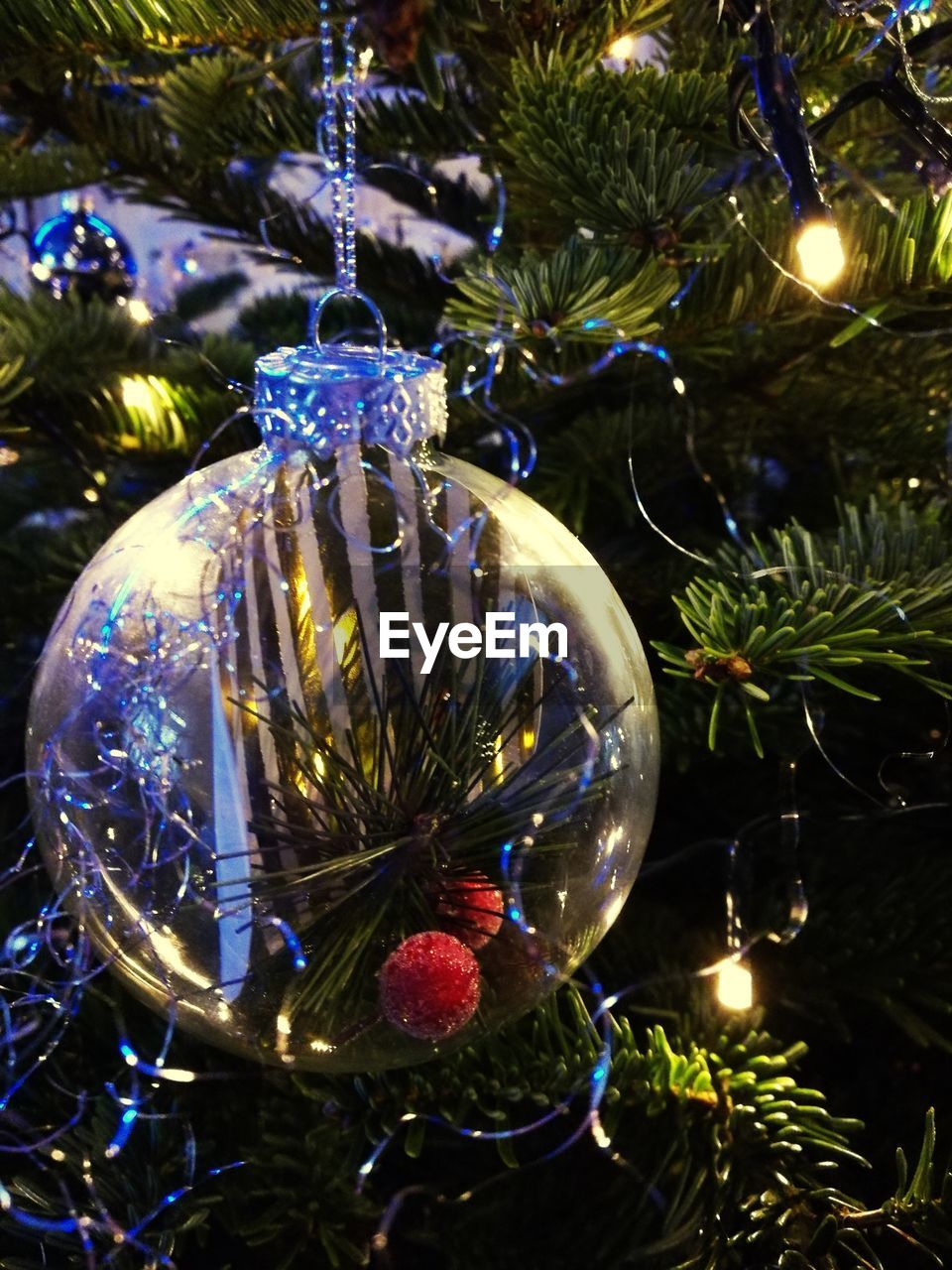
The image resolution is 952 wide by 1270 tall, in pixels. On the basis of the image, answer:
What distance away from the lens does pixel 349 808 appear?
318mm

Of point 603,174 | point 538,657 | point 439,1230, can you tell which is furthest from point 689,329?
point 439,1230

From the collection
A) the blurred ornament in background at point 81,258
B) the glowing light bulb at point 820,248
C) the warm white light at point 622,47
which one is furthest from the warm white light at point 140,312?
the glowing light bulb at point 820,248

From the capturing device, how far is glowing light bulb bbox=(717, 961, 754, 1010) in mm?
446

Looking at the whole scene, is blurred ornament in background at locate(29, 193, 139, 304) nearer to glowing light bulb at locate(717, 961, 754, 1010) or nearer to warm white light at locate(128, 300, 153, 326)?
warm white light at locate(128, 300, 153, 326)

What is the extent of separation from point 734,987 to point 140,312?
0.47 meters

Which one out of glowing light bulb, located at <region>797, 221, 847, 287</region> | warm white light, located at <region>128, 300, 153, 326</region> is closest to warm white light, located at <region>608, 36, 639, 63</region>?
glowing light bulb, located at <region>797, 221, 847, 287</region>

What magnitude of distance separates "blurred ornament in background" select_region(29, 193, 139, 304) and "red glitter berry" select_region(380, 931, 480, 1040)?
19.5 inches

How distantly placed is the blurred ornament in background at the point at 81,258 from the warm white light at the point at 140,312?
34 mm

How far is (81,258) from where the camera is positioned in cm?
70

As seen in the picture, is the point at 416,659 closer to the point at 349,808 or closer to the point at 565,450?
the point at 349,808

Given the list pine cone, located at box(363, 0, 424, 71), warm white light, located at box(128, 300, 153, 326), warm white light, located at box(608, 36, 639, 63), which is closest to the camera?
pine cone, located at box(363, 0, 424, 71)

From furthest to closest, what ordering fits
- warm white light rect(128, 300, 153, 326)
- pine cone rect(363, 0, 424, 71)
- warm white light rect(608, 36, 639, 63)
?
warm white light rect(128, 300, 153, 326) → warm white light rect(608, 36, 639, 63) → pine cone rect(363, 0, 424, 71)

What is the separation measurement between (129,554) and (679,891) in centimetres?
32

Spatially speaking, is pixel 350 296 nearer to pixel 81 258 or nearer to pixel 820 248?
pixel 820 248
